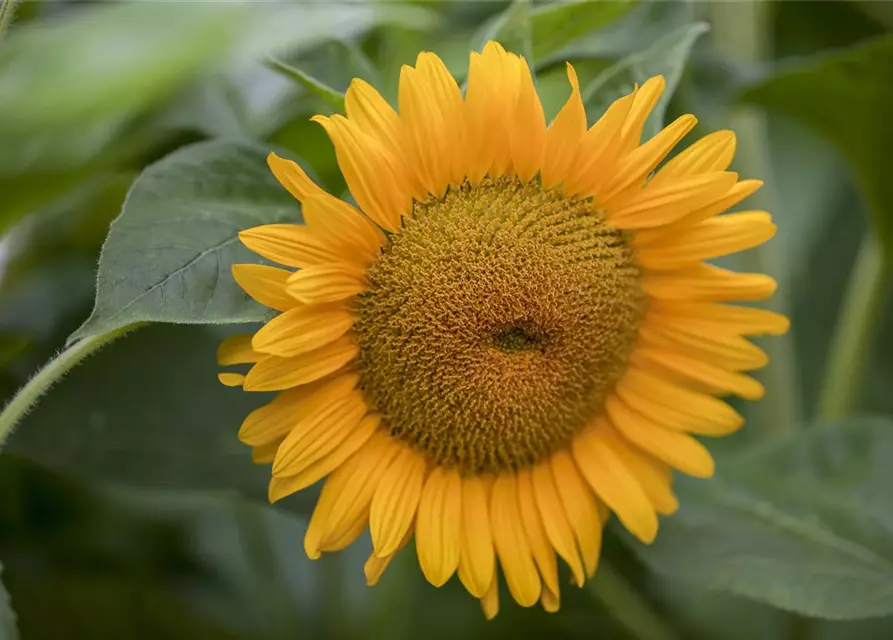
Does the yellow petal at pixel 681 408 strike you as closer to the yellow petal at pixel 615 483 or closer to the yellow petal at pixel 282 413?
the yellow petal at pixel 615 483

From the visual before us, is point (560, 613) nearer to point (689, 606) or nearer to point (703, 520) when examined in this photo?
point (689, 606)

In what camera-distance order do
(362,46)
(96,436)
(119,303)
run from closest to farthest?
(119,303) < (96,436) < (362,46)

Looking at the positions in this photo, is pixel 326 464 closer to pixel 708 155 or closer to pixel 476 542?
pixel 476 542

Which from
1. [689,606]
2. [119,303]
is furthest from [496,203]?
[689,606]

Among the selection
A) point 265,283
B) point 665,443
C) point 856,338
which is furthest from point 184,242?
point 856,338

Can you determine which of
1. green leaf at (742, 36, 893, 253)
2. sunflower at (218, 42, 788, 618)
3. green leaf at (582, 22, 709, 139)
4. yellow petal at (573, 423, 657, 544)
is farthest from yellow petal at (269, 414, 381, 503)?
green leaf at (742, 36, 893, 253)

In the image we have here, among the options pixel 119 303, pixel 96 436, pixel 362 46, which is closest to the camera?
pixel 119 303

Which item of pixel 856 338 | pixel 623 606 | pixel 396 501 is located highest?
pixel 396 501
